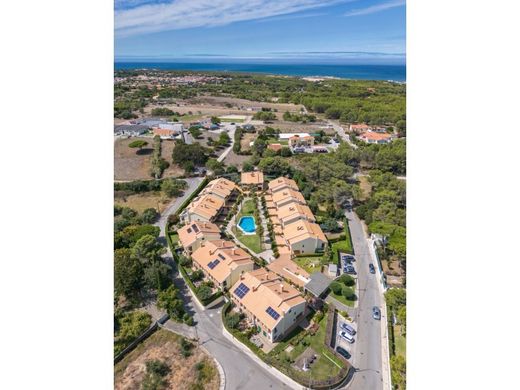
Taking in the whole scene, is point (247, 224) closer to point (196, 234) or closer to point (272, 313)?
point (196, 234)

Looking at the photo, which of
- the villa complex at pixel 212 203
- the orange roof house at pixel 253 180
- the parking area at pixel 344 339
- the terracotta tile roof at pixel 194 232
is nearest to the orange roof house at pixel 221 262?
the terracotta tile roof at pixel 194 232

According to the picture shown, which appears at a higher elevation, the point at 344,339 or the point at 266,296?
the point at 266,296

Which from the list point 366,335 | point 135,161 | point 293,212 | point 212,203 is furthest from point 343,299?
point 135,161

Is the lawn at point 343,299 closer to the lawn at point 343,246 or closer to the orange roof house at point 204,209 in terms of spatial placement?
the lawn at point 343,246

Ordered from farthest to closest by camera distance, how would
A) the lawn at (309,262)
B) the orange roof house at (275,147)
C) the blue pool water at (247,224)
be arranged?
the orange roof house at (275,147) < the blue pool water at (247,224) < the lawn at (309,262)

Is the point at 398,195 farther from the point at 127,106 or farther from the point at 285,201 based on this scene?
the point at 127,106
